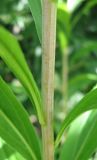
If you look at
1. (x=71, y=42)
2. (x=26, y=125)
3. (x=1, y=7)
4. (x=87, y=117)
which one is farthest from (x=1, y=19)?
(x=26, y=125)

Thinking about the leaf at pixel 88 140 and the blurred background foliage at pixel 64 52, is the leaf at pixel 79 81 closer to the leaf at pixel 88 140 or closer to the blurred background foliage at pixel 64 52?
the blurred background foliage at pixel 64 52

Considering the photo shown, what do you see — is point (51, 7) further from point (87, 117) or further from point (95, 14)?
point (95, 14)

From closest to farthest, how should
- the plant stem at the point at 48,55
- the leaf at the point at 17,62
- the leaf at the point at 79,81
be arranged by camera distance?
the leaf at the point at 17,62 < the plant stem at the point at 48,55 < the leaf at the point at 79,81

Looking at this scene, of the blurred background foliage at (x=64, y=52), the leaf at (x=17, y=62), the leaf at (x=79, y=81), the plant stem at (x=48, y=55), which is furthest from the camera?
the blurred background foliage at (x=64, y=52)

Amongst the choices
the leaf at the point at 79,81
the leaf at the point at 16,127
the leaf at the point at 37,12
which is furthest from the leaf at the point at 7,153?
the leaf at the point at 79,81

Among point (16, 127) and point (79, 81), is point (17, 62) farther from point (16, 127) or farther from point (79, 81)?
point (79, 81)

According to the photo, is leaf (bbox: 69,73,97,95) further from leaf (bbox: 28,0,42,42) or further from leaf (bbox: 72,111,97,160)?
leaf (bbox: 28,0,42,42)

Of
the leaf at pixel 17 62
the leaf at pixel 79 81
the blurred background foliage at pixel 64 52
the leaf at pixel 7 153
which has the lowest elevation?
the leaf at pixel 17 62

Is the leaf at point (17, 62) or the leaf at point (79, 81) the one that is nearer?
the leaf at point (17, 62)

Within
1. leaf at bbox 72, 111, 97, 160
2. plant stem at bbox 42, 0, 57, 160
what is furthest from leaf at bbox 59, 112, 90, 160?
plant stem at bbox 42, 0, 57, 160
